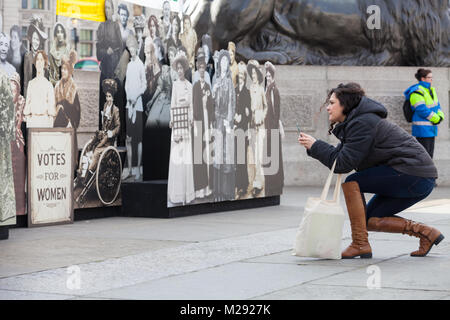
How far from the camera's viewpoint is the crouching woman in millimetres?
7023

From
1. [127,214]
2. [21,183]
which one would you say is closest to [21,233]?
[21,183]

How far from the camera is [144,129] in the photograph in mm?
10773

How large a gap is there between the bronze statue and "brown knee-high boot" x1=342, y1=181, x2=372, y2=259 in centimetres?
800

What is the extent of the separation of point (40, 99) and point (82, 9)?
1.08 meters

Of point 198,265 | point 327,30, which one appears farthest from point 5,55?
point 327,30

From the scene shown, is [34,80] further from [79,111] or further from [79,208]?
[79,208]

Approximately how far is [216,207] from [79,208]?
5.97ft

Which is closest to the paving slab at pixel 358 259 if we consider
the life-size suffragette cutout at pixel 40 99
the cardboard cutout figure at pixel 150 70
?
the life-size suffragette cutout at pixel 40 99

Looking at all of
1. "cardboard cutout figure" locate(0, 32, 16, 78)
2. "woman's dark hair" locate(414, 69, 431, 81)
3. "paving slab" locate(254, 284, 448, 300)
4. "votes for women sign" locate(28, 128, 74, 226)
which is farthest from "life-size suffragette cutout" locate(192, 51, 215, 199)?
"woman's dark hair" locate(414, 69, 431, 81)

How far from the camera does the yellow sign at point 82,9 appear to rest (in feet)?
31.1

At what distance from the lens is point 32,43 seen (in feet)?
29.7

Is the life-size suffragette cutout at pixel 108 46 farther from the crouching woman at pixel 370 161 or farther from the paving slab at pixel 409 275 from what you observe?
the paving slab at pixel 409 275

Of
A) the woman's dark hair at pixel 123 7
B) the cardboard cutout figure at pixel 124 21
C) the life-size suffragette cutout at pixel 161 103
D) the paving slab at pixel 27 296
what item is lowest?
the paving slab at pixel 27 296

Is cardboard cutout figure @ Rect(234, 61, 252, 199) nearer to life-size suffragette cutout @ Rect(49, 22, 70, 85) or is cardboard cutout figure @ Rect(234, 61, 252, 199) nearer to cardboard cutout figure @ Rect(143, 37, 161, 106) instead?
cardboard cutout figure @ Rect(143, 37, 161, 106)
